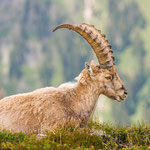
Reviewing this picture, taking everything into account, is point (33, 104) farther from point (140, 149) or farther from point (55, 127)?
point (140, 149)

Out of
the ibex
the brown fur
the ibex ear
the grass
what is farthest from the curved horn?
the grass

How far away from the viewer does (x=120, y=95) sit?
480 inches

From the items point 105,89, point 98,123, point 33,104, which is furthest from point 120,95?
point 33,104

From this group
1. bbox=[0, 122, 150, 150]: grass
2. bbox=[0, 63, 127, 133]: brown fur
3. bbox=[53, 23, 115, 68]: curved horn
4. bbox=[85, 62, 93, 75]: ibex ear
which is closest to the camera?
bbox=[0, 122, 150, 150]: grass

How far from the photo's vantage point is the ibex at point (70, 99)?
420 inches

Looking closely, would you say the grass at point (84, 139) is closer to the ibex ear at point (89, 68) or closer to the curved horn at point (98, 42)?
the ibex ear at point (89, 68)

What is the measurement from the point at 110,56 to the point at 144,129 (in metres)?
3.01

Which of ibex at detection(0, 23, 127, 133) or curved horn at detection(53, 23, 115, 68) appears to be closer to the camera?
ibex at detection(0, 23, 127, 133)

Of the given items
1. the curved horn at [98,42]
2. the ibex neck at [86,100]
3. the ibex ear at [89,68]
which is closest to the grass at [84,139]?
the ibex neck at [86,100]

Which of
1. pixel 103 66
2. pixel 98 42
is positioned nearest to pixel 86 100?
pixel 103 66

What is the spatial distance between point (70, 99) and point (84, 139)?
2532 mm

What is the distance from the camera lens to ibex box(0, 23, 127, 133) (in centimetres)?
1066

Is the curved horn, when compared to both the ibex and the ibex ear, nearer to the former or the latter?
the ibex

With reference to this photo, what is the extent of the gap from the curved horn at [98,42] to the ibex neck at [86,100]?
97 cm
